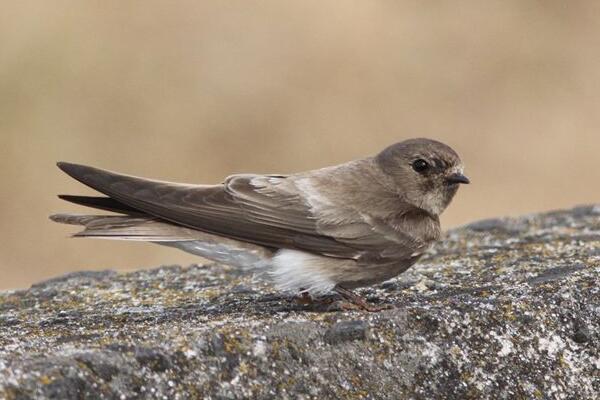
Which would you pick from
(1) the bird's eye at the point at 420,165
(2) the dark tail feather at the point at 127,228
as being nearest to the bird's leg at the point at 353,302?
(2) the dark tail feather at the point at 127,228

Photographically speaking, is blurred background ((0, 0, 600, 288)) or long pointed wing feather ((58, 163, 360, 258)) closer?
long pointed wing feather ((58, 163, 360, 258))

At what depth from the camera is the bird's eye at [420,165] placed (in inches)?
235

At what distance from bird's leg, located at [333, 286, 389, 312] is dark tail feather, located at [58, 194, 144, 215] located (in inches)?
39.5

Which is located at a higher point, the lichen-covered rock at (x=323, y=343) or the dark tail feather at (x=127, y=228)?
the dark tail feather at (x=127, y=228)

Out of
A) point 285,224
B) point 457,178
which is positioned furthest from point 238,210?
point 457,178

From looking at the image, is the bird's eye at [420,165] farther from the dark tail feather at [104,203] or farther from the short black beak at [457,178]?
A: the dark tail feather at [104,203]

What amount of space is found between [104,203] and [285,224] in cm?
87

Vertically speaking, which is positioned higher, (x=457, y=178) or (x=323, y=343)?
(x=457, y=178)

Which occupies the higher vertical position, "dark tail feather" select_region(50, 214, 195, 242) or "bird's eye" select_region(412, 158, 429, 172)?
"bird's eye" select_region(412, 158, 429, 172)

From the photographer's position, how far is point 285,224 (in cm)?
536

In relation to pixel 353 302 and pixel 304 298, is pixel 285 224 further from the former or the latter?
pixel 353 302

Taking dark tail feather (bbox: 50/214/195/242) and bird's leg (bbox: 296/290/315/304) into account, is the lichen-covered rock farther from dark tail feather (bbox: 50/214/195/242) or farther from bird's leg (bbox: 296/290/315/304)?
dark tail feather (bbox: 50/214/195/242)

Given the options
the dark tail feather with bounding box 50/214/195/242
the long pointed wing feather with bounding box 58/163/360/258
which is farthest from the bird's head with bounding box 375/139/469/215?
the dark tail feather with bounding box 50/214/195/242

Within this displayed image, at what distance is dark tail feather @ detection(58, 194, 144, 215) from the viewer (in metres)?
4.85
